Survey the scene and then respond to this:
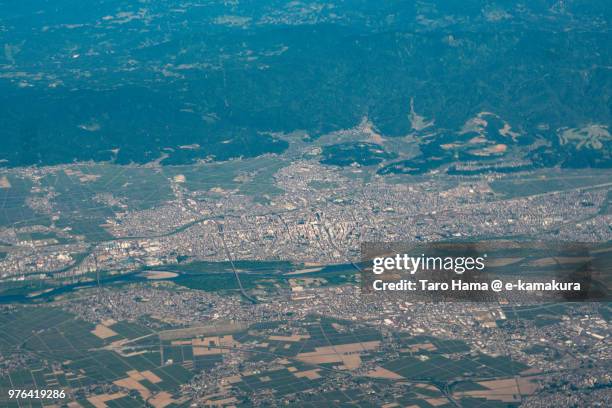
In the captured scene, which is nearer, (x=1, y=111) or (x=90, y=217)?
(x=90, y=217)

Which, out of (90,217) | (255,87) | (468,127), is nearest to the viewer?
(90,217)

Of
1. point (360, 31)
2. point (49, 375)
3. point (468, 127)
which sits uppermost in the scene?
point (360, 31)

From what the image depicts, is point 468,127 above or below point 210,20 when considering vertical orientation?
below

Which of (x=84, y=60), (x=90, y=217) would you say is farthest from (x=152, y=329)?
(x=84, y=60)

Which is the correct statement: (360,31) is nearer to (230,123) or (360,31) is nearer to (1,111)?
(230,123)
